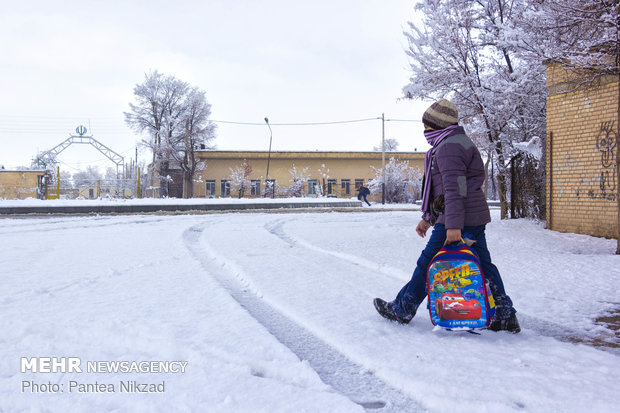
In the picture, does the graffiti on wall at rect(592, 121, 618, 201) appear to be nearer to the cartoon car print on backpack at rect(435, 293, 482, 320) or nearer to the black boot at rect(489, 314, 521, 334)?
the black boot at rect(489, 314, 521, 334)

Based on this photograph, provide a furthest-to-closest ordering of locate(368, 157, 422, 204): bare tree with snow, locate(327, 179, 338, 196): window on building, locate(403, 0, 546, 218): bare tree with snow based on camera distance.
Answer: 1. locate(327, 179, 338, 196): window on building
2. locate(368, 157, 422, 204): bare tree with snow
3. locate(403, 0, 546, 218): bare tree with snow

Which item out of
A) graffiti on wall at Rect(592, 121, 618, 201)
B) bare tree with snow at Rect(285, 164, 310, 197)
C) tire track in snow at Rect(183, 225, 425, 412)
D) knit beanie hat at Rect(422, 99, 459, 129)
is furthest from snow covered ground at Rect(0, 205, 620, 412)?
bare tree with snow at Rect(285, 164, 310, 197)

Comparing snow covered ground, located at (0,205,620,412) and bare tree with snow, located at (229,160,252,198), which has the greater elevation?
bare tree with snow, located at (229,160,252,198)

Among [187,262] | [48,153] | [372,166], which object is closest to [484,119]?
[187,262]

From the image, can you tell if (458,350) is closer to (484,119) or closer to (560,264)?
(560,264)

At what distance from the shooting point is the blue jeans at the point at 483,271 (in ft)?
10.8

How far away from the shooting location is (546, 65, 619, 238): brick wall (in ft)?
31.0

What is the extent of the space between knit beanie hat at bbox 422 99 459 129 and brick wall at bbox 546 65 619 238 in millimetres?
7523

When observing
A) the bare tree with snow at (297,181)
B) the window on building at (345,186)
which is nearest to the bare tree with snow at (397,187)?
the bare tree with snow at (297,181)

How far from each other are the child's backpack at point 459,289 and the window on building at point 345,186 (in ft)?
154

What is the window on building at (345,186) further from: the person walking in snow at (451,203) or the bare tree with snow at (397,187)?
the person walking in snow at (451,203)

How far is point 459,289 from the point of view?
3.17 meters

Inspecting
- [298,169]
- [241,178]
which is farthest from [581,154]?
[298,169]

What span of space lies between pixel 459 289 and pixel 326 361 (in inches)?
40.7
